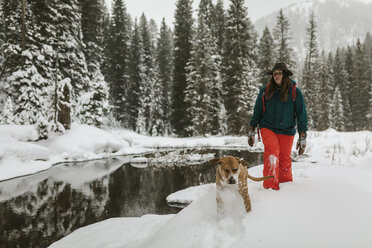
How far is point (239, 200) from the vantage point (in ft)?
10.0

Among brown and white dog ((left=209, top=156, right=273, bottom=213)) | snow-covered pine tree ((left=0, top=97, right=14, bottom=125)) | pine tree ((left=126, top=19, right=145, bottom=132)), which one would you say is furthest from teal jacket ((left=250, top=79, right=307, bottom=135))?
pine tree ((left=126, top=19, right=145, bottom=132))

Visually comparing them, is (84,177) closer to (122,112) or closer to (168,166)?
(168,166)

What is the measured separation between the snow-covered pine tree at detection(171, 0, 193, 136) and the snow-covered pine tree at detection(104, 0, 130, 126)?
305 inches

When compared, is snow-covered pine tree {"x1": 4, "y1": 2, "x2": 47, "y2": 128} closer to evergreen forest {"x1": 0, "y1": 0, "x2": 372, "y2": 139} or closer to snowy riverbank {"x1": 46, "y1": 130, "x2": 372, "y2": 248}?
evergreen forest {"x1": 0, "y1": 0, "x2": 372, "y2": 139}

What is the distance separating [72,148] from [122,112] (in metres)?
20.3

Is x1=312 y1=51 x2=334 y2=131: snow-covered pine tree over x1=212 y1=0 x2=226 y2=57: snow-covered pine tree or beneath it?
beneath

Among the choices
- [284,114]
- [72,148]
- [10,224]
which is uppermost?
[284,114]

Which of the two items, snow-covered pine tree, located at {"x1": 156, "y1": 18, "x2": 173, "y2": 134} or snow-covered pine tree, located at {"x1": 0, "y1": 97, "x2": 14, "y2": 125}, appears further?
snow-covered pine tree, located at {"x1": 156, "y1": 18, "x2": 173, "y2": 134}

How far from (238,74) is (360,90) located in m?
29.7

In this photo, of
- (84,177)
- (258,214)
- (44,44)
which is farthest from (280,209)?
(44,44)

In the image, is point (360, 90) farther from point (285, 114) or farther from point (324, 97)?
point (285, 114)

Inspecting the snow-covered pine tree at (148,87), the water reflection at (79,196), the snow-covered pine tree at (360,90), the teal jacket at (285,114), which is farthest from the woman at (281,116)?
the snow-covered pine tree at (360,90)

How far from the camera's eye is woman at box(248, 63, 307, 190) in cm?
372

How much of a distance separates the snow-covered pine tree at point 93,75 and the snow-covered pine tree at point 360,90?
43628mm
